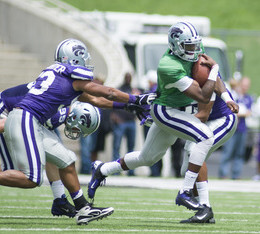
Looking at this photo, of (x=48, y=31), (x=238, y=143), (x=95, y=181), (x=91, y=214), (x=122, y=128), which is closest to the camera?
(x=91, y=214)

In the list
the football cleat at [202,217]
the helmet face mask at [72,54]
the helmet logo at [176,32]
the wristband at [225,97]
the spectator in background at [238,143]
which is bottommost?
the spectator in background at [238,143]

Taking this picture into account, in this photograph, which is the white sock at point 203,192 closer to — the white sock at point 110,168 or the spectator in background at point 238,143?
the white sock at point 110,168

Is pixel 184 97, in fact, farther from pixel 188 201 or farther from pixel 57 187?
pixel 57 187

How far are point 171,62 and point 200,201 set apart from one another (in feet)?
4.29

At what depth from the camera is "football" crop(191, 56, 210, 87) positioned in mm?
7570

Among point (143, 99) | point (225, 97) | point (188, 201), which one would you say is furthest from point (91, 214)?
point (225, 97)

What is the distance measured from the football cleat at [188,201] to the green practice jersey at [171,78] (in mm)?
866

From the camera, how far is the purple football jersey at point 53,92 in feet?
22.8

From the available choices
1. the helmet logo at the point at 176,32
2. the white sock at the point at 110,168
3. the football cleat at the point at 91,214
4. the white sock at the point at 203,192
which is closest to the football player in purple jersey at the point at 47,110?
the football cleat at the point at 91,214

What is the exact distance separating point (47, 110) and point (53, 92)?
6.6 inches

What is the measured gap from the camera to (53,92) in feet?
22.8

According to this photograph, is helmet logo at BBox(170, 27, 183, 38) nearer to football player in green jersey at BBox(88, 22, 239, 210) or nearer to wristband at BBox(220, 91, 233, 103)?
football player in green jersey at BBox(88, 22, 239, 210)

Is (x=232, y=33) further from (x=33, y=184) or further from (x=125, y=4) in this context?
(x=33, y=184)

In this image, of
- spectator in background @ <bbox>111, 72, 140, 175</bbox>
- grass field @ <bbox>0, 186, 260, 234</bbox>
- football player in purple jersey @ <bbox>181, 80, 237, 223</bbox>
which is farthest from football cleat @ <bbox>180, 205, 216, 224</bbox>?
spectator in background @ <bbox>111, 72, 140, 175</bbox>
